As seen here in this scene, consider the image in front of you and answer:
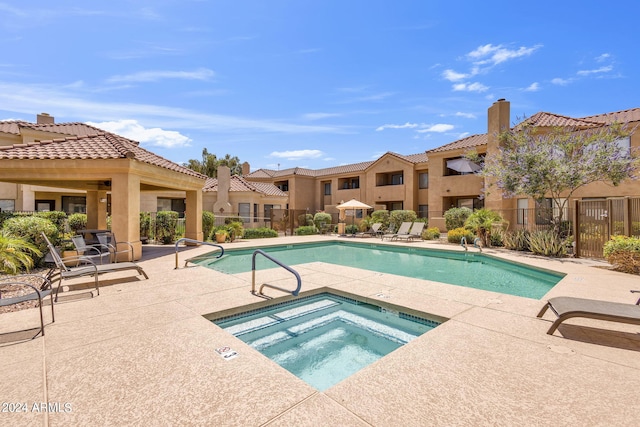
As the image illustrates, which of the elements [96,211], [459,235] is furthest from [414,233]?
[96,211]

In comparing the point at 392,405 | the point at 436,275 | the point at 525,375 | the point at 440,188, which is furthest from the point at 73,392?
the point at 440,188

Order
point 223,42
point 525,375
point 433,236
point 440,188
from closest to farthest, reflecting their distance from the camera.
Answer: point 525,375 → point 223,42 → point 433,236 → point 440,188

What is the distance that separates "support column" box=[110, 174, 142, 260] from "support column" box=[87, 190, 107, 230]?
19.3ft

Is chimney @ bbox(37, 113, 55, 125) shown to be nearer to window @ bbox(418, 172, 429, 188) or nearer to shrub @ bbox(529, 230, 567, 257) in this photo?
window @ bbox(418, 172, 429, 188)

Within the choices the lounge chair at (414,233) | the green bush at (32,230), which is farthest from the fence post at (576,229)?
the green bush at (32,230)

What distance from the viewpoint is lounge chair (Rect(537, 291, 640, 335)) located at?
377 centimetres

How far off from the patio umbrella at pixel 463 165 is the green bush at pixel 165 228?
21.4m

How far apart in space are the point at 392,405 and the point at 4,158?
45.2 ft

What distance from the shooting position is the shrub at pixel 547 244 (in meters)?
12.5

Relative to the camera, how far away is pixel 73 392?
2764 mm

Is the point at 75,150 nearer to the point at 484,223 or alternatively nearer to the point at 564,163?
the point at 484,223

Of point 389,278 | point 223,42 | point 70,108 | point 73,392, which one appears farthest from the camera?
point 70,108

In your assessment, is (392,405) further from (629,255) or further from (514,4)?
(514,4)

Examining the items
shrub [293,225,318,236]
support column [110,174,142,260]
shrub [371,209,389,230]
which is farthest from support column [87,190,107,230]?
shrub [371,209,389,230]
